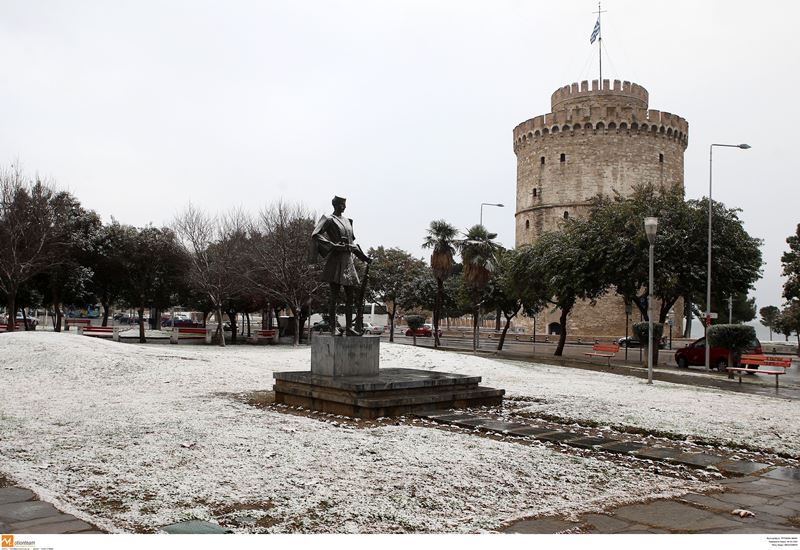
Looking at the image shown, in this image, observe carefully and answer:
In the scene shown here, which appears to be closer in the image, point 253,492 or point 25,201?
point 253,492

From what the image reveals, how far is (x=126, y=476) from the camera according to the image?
230 inches

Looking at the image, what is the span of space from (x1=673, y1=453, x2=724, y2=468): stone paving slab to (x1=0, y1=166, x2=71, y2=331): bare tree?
2809 centimetres

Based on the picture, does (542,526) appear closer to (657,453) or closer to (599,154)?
(657,453)

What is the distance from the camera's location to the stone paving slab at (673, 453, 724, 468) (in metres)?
6.98

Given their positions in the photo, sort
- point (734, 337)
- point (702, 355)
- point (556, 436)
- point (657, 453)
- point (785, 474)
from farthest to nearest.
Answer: point (702, 355), point (734, 337), point (556, 436), point (657, 453), point (785, 474)

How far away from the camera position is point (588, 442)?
26.2ft

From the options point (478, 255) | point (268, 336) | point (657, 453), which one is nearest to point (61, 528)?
point (657, 453)

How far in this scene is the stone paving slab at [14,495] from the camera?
493 cm

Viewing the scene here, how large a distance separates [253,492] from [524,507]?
210 centimetres

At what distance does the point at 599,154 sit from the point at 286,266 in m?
31.6

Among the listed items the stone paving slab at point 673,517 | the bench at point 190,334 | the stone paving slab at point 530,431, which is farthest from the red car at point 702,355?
the stone paving slab at point 673,517

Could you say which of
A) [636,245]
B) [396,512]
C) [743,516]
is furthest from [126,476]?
[636,245]

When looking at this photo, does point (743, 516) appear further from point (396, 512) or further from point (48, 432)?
point (48, 432)

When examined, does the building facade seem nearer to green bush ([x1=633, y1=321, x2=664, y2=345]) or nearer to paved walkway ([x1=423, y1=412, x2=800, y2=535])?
green bush ([x1=633, y1=321, x2=664, y2=345])
